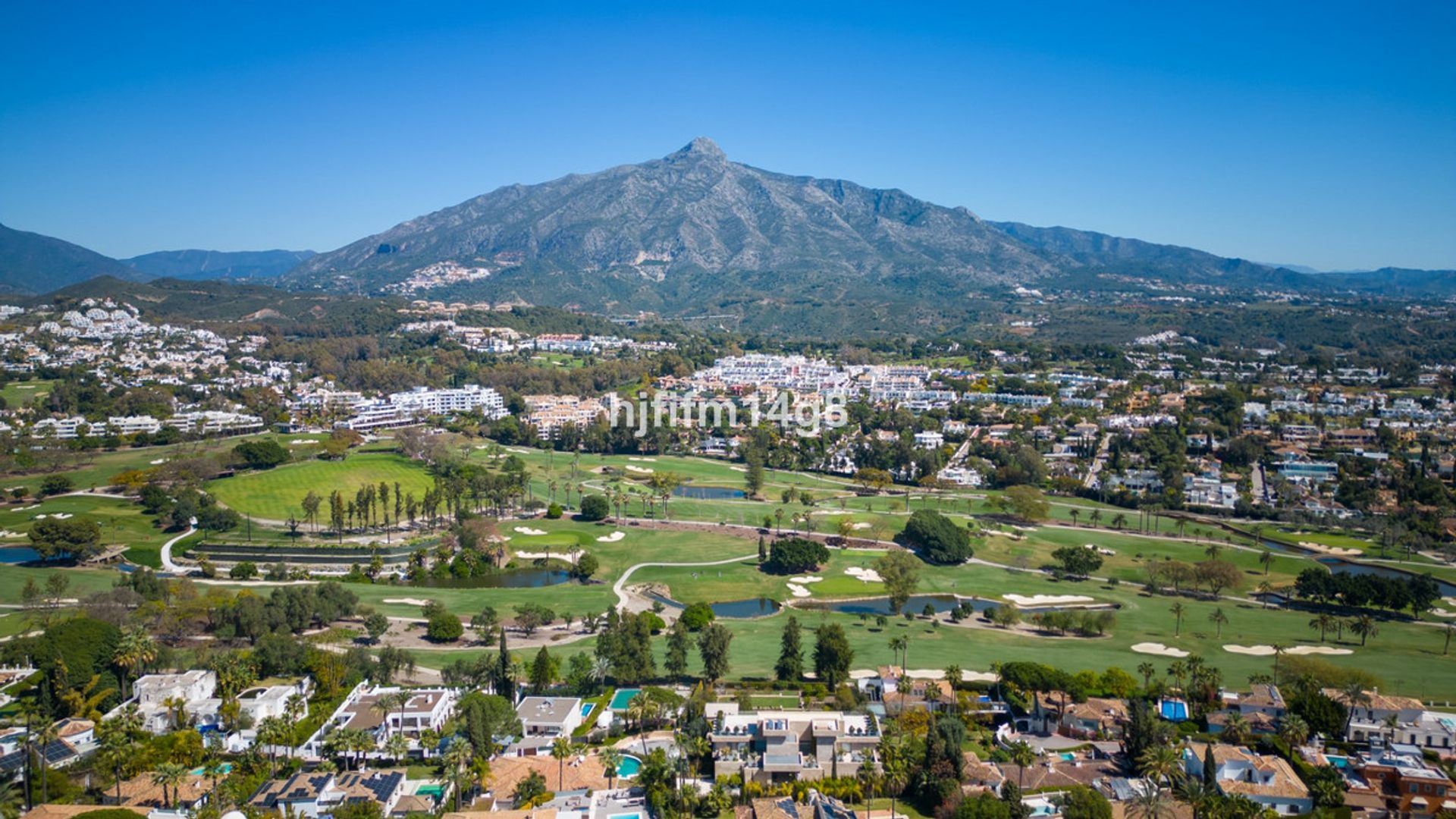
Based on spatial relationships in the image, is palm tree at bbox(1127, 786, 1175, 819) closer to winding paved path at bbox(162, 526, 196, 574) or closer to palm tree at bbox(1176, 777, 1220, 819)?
palm tree at bbox(1176, 777, 1220, 819)

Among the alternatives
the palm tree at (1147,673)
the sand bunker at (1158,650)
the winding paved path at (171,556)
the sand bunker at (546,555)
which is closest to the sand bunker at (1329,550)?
the sand bunker at (1158,650)

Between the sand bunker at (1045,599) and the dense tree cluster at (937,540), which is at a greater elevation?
the dense tree cluster at (937,540)

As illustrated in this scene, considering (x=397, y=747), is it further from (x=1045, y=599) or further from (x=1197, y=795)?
(x=1045, y=599)

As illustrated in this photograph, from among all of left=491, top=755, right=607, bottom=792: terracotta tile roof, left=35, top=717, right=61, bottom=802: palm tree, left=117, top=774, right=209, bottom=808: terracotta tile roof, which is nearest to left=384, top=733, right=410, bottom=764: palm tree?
left=491, top=755, right=607, bottom=792: terracotta tile roof

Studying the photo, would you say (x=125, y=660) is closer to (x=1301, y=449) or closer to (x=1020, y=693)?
(x=1020, y=693)

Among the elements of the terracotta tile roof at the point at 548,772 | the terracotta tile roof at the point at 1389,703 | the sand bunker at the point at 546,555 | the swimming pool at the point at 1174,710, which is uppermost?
the terracotta tile roof at the point at 1389,703

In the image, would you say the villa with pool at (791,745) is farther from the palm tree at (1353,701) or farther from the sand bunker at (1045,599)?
the sand bunker at (1045,599)
